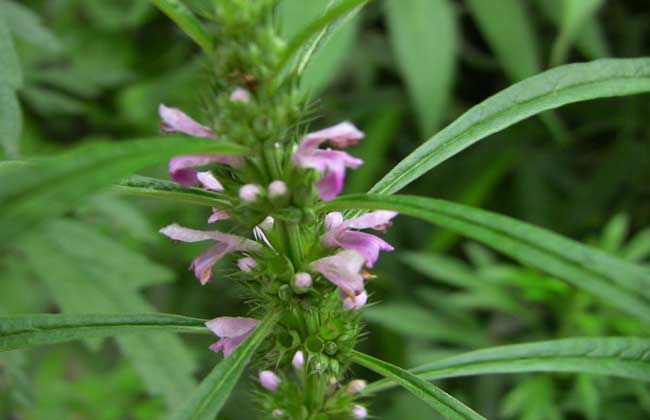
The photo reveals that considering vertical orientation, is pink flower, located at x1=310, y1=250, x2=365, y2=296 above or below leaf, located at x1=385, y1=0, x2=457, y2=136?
below

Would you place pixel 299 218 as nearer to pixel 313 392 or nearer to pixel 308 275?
pixel 308 275

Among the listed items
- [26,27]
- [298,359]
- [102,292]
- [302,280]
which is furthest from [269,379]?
[26,27]

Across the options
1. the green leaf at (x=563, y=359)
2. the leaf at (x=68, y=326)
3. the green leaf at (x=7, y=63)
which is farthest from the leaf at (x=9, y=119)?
the green leaf at (x=563, y=359)

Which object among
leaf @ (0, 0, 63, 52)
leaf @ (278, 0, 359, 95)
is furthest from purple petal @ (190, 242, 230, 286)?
leaf @ (0, 0, 63, 52)

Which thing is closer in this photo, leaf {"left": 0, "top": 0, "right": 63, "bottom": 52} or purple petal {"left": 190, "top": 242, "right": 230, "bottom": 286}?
purple petal {"left": 190, "top": 242, "right": 230, "bottom": 286}

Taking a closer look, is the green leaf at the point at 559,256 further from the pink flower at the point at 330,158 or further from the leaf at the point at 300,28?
the leaf at the point at 300,28

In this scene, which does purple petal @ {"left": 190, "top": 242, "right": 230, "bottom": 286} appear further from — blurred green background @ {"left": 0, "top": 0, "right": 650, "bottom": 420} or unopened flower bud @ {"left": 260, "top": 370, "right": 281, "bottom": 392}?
blurred green background @ {"left": 0, "top": 0, "right": 650, "bottom": 420}
